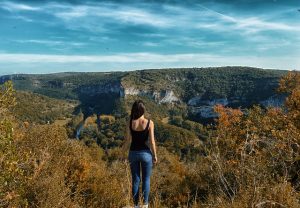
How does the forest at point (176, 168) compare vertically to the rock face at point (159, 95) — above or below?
above

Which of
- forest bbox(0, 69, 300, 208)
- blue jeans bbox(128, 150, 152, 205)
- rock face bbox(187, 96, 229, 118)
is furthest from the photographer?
rock face bbox(187, 96, 229, 118)

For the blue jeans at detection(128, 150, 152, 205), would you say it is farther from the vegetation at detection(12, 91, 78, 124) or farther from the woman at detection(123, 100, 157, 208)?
the vegetation at detection(12, 91, 78, 124)

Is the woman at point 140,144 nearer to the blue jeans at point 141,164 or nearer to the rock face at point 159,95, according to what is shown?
the blue jeans at point 141,164

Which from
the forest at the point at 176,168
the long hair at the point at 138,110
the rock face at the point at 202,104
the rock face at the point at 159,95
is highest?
the long hair at the point at 138,110

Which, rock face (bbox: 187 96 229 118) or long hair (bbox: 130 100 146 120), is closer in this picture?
long hair (bbox: 130 100 146 120)

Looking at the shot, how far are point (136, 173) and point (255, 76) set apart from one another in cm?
17480

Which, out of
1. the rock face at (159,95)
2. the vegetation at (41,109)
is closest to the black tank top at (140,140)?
the vegetation at (41,109)

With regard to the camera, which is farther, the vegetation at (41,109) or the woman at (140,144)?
the vegetation at (41,109)

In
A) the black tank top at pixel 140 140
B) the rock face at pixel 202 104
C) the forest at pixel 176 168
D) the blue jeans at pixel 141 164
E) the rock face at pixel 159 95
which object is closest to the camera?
the forest at pixel 176 168

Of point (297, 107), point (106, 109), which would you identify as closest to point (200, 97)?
point (106, 109)

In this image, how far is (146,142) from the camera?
8148 millimetres

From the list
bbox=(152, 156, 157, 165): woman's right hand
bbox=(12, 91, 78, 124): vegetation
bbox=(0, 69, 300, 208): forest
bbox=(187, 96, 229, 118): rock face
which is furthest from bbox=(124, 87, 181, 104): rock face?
bbox=(152, 156, 157, 165): woman's right hand

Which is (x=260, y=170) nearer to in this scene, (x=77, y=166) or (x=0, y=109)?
(x=0, y=109)

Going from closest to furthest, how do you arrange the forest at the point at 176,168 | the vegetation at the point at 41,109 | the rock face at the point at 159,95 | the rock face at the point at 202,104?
the forest at the point at 176,168 < the vegetation at the point at 41,109 < the rock face at the point at 202,104 < the rock face at the point at 159,95
